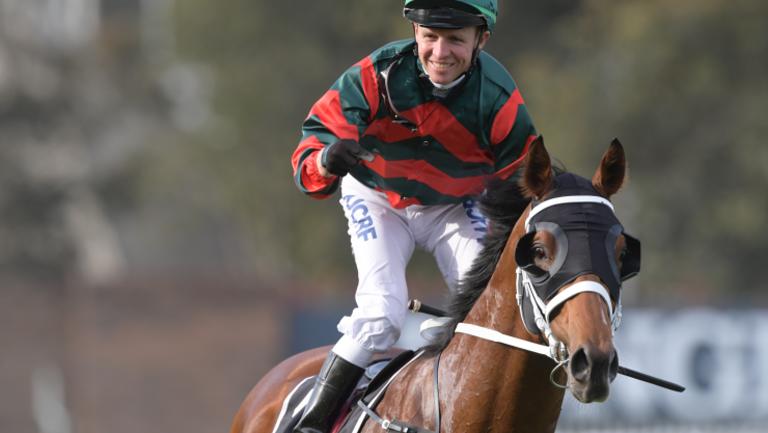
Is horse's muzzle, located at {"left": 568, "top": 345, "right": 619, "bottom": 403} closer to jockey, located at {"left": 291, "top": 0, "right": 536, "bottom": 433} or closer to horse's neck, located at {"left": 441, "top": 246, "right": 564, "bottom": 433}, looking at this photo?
horse's neck, located at {"left": 441, "top": 246, "right": 564, "bottom": 433}

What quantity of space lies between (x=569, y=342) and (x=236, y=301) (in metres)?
12.7

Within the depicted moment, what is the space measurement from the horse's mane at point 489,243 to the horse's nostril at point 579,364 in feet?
2.40

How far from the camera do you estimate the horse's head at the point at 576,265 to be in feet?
12.0

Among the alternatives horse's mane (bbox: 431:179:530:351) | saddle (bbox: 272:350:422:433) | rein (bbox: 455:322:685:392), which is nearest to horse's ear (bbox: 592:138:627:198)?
horse's mane (bbox: 431:179:530:351)

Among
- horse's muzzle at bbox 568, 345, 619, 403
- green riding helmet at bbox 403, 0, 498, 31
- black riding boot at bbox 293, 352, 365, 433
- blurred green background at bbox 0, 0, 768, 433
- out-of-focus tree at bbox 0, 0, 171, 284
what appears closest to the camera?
horse's muzzle at bbox 568, 345, 619, 403

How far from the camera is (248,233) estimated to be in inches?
1150

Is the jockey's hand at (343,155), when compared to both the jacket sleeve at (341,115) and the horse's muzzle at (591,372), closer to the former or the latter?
the jacket sleeve at (341,115)

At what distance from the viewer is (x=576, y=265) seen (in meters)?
3.79

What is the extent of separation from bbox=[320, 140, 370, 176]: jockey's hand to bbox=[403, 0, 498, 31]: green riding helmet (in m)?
0.55

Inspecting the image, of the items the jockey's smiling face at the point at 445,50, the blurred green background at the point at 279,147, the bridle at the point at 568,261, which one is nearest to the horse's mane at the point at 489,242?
the bridle at the point at 568,261

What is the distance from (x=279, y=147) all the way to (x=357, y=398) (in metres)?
→ 22.6

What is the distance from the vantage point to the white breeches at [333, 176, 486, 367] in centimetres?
469

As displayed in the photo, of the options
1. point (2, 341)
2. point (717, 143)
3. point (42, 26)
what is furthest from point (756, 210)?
point (42, 26)

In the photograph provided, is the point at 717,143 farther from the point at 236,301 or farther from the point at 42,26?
the point at 42,26
